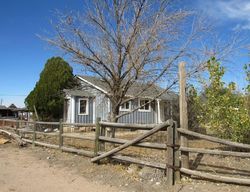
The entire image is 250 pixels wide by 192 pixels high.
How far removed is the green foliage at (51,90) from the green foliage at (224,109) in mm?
16501

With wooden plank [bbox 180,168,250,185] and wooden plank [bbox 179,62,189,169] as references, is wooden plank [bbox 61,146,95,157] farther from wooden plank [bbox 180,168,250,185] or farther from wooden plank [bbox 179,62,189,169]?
wooden plank [bbox 180,168,250,185]

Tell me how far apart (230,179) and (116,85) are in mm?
7449

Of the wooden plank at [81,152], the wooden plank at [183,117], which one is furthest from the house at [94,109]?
the wooden plank at [183,117]

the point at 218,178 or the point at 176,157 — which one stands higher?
the point at 176,157

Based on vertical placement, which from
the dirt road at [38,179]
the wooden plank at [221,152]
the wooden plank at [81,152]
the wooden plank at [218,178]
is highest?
the wooden plank at [221,152]

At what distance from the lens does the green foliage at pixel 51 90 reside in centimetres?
2464

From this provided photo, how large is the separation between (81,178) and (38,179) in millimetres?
1122

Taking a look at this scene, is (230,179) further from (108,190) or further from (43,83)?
(43,83)

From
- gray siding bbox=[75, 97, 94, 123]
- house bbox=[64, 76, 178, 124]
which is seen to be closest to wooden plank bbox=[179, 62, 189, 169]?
house bbox=[64, 76, 178, 124]

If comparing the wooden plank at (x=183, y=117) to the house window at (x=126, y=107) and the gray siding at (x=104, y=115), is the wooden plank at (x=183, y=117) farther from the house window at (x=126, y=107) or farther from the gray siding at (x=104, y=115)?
the house window at (x=126, y=107)

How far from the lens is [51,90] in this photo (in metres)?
24.8

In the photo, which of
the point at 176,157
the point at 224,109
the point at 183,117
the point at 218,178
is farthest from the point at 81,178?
the point at 224,109

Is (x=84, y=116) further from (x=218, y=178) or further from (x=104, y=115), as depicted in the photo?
(x=218, y=178)

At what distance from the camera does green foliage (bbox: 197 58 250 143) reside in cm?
969
